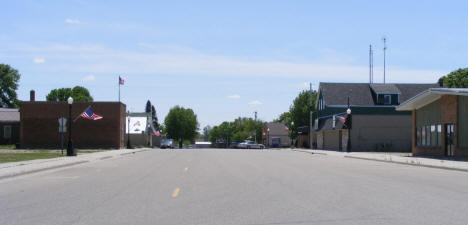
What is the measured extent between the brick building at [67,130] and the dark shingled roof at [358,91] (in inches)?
1064

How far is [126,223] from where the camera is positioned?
8734 millimetres

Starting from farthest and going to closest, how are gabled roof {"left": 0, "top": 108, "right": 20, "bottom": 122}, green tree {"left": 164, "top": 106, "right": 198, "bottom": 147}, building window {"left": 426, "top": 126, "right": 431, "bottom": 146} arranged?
1. green tree {"left": 164, "top": 106, "right": 198, "bottom": 147}
2. gabled roof {"left": 0, "top": 108, "right": 20, "bottom": 122}
3. building window {"left": 426, "top": 126, "right": 431, "bottom": 146}

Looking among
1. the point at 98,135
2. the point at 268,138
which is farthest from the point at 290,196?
the point at 268,138

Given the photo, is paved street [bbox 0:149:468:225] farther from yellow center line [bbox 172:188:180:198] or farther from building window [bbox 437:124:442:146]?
building window [bbox 437:124:442:146]

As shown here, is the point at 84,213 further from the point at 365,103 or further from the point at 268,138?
the point at 268,138

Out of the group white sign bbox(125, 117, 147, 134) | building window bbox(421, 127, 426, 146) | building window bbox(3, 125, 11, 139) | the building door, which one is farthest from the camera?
white sign bbox(125, 117, 147, 134)

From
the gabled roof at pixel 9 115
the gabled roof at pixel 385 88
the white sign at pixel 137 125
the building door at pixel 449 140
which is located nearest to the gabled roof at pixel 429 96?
the building door at pixel 449 140

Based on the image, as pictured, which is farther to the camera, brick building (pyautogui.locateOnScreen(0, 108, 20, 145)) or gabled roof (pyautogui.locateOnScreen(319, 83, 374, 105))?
brick building (pyautogui.locateOnScreen(0, 108, 20, 145))

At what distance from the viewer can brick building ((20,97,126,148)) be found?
5938 centimetres

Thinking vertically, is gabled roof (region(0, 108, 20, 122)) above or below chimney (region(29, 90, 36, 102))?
below

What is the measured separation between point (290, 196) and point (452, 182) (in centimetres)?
740

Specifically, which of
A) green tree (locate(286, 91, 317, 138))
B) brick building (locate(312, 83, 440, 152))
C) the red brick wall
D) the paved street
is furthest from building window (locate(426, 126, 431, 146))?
green tree (locate(286, 91, 317, 138))

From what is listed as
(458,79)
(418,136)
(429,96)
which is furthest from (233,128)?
(429,96)

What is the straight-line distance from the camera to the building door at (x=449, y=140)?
34.1 metres
